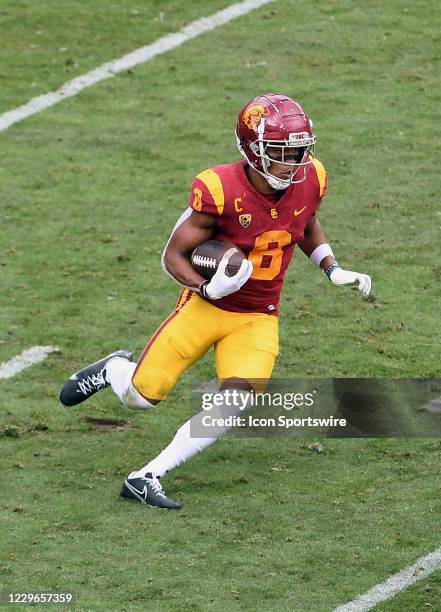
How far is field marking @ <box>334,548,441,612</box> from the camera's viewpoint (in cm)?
590

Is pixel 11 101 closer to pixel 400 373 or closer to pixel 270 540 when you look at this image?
pixel 400 373

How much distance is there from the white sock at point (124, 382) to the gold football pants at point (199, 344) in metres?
0.05

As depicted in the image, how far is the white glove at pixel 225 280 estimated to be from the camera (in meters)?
6.76

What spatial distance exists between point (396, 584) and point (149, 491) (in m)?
1.40

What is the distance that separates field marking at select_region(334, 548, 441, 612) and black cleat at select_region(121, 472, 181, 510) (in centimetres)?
126

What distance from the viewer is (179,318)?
7.16m

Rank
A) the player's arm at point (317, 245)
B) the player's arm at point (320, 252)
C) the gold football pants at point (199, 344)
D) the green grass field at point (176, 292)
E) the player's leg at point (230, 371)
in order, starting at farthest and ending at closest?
1. the player's arm at point (317, 245)
2. the player's arm at point (320, 252)
3. the gold football pants at point (199, 344)
4. the player's leg at point (230, 371)
5. the green grass field at point (176, 292)

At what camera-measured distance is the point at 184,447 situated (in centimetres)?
700

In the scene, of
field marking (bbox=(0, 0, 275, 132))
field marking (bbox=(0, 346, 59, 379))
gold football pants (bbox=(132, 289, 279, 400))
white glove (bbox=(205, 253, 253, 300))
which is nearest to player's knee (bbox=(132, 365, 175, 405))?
gold football pants (bbox=(132, 289, 279, 400))

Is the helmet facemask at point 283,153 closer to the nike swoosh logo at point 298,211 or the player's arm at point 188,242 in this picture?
the nike swoosh logo at point 298,211

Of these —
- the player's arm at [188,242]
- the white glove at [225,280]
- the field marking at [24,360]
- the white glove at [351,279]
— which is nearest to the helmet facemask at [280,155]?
the player's arm at [188,242]

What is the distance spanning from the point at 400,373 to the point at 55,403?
1959 mm

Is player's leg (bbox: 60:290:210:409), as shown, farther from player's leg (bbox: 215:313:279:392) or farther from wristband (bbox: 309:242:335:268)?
wristband (bbox: 309:242:335:268)

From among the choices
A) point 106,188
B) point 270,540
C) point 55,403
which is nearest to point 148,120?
point 106,188
